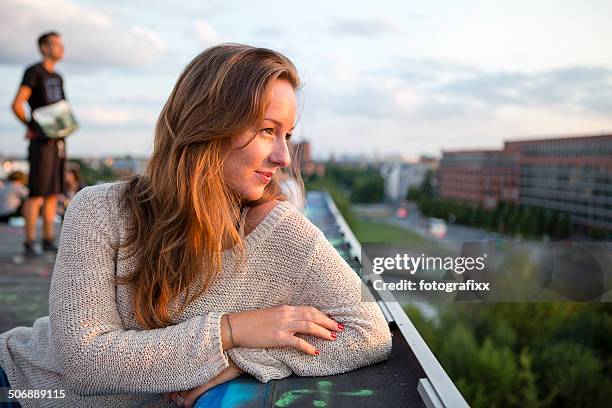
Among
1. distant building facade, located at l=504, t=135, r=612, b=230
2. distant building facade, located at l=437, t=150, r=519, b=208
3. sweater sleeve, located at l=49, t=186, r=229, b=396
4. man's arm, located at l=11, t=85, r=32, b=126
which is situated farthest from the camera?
distant building facade, located at l=437, t=150, r=519, b=208

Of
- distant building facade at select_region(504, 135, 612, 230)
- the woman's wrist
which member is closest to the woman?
the woman's wrist

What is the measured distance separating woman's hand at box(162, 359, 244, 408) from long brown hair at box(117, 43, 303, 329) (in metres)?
0.17

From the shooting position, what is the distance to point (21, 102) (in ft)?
14.7

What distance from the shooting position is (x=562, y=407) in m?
21.5

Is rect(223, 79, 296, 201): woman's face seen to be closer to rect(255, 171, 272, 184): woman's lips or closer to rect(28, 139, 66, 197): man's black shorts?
rect(255, 171, 272, 184): woman's lips

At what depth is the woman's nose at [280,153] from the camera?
5.09ft

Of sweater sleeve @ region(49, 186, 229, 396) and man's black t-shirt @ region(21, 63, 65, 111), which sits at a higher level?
man's black t-shirt @ region(21, 63, 65, 111)

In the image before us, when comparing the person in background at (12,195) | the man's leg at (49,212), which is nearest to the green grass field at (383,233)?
the person in background at (12,195)

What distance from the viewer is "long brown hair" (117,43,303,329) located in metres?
1.46

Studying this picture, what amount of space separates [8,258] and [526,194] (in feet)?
234

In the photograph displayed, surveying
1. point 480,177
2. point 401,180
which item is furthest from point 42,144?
point 401,180

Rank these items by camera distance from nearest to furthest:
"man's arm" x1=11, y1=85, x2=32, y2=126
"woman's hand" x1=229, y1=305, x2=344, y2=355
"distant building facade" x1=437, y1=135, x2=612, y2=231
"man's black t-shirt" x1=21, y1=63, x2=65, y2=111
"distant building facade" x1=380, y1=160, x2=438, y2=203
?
"woman's hand" x1=229, y1=305, x2=344, y2=355
"man's arm" x1=11, y1=85, x2=32, y2=126
"man's black t-shirt" x1=21, y1=63, x2=65, y2=111
"distant building facade" x1=437, y1=135, x2=612, y2=231
"distant building facade" x1=380, y1=160, x2=438, y2=203

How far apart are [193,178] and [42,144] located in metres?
3.52

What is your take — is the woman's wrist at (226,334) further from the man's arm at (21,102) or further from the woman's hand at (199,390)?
the man's arm at (21,102)
